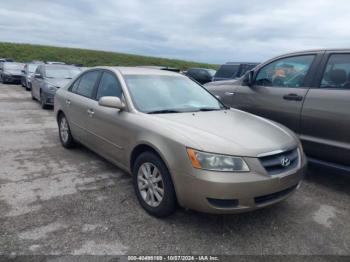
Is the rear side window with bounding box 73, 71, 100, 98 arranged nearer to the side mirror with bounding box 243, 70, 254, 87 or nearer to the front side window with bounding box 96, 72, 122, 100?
the front side window with bounding box 96, 72, 122, 100

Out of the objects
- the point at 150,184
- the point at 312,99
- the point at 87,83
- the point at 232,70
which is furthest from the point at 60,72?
the point at 312,99

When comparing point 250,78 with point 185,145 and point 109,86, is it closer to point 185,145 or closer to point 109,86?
point 109,86

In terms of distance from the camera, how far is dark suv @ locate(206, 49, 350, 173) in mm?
3797

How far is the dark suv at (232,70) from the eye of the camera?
1185cm

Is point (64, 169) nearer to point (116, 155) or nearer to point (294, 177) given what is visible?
point (116, 155)

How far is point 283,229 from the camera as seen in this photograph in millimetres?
3078

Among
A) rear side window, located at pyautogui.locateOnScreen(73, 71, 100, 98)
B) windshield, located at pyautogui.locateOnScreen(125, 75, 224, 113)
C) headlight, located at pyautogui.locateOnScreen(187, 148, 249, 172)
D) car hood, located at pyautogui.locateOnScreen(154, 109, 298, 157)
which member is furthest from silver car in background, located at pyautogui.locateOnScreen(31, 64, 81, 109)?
headlight, located at pyautogui.locateOnScreen(187, 148, 249, 172)

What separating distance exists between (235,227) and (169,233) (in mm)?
666

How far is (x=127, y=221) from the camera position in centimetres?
310

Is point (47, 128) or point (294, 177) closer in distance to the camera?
point (294, 177)

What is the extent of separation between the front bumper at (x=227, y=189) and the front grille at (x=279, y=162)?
61 millimetres

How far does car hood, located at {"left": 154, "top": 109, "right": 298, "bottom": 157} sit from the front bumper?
0.20 m

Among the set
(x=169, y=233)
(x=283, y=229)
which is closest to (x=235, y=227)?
(x=283, y=229)

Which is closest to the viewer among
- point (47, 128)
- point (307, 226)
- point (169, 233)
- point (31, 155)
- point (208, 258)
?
point (208, 258)
